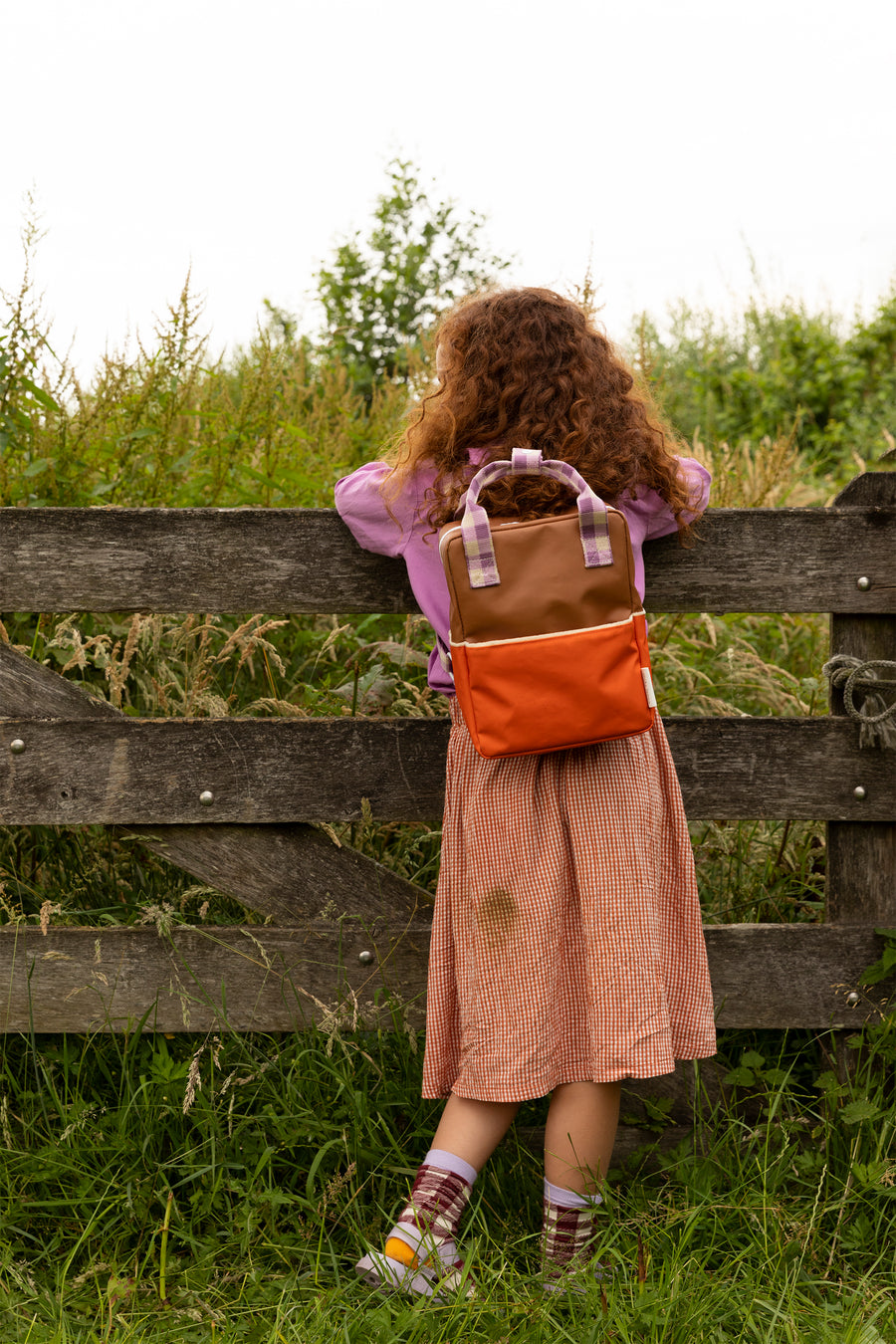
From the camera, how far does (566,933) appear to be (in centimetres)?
200

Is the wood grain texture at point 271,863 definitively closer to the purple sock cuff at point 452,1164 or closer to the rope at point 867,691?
the purple sock cuff at point 452,1164

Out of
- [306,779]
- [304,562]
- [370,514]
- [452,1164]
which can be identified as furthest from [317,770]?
[452,1164]

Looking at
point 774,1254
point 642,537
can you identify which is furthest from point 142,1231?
point 642,537

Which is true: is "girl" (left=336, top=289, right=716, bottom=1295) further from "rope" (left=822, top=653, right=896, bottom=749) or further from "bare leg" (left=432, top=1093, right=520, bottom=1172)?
"rope" (left=822, top=653, right=896, bottom=749)

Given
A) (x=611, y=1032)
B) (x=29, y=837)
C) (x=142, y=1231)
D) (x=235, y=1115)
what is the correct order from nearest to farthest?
(x=611, y=1032) → (x=142, y=1231) → (x=235, y=1115) → (x=29, y=837)

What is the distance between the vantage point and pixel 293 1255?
1.99 m

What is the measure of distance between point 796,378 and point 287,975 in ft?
23.4

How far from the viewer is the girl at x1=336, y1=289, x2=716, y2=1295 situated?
6.31 ft

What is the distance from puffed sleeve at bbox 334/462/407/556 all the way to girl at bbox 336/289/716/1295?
0.04 ft

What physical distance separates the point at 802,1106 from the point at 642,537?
1.27 m

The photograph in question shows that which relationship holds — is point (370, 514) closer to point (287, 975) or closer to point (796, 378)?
point (287, 975)

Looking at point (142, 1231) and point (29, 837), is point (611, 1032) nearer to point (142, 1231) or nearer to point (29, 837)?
point (142, 1231)

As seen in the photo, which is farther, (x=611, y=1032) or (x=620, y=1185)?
(x=620, y=1185)

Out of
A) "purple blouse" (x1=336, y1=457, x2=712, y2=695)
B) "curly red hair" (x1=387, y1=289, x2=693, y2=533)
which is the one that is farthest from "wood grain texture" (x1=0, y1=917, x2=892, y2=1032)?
"curly red hair" (x1=387, y1=289, x2=693, y2=533)
